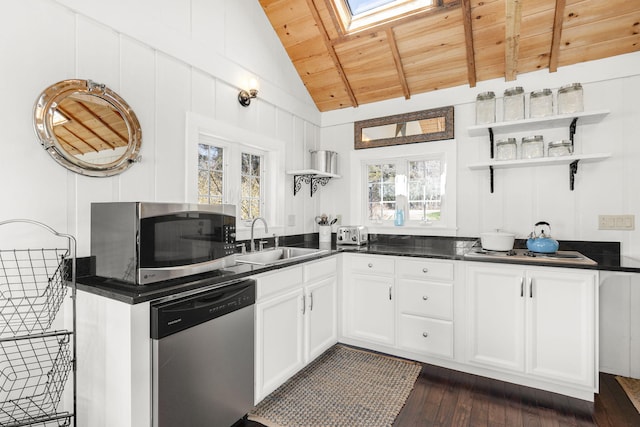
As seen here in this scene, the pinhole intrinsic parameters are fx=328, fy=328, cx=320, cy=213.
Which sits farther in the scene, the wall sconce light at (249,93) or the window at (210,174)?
the wall sconce light at (249,93)

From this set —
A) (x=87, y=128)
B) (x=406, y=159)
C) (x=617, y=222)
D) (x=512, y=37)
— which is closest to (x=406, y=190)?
(x=406, y=159)

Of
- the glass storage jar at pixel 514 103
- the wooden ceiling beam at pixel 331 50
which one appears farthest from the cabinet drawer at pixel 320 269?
the glass storage jar at pixel 514 103

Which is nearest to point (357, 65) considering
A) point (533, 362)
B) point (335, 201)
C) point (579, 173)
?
point (335, 201)

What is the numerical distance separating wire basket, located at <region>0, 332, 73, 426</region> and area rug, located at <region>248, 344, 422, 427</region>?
1.05 m

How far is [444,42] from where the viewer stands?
114 inches

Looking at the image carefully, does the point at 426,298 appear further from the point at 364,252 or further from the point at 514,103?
the point at 514,103

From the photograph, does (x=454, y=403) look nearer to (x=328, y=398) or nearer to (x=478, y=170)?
(x=328, y=398)

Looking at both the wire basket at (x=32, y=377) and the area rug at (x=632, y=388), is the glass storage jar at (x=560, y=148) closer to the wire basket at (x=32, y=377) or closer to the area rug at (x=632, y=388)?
the area rug at (x=632, y=388)

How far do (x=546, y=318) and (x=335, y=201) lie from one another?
2.27 meters

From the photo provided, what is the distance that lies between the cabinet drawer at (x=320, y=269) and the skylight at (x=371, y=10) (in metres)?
2.15

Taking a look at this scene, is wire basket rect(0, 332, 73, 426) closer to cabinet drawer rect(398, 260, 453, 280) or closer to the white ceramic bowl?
cabinet drawer rect(398, 260, 453, 280)

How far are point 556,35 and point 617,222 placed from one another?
5.04 feet

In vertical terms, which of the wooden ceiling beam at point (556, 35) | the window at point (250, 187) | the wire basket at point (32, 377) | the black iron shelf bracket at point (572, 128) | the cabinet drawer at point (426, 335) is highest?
the wooden ceiling beam at point (556, 35)

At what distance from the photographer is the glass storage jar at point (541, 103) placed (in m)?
2.68
